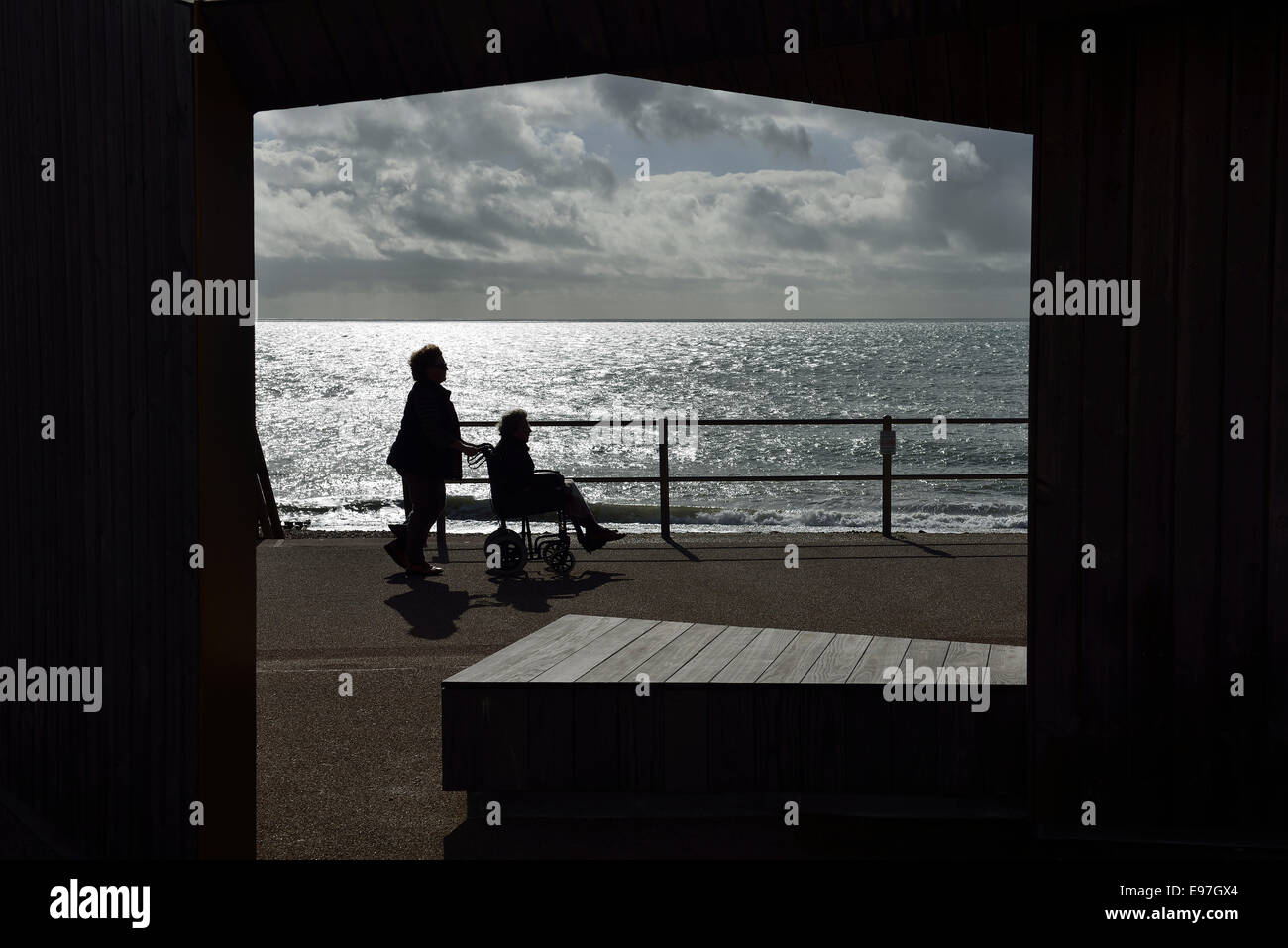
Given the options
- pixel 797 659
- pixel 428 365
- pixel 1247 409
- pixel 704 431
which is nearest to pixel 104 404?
pixel 797 659

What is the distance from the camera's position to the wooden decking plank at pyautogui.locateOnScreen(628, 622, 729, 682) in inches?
170

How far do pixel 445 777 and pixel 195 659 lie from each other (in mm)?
904

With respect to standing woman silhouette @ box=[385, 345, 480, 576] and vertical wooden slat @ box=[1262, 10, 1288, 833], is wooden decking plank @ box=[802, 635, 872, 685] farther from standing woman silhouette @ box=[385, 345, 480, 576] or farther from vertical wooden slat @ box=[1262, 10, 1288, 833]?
standing woman silhouette @ box=[385, 345, 480, 576]

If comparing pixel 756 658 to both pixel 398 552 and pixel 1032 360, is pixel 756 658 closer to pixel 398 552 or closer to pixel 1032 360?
pixel 1032 360

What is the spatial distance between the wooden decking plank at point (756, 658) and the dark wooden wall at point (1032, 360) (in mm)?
884

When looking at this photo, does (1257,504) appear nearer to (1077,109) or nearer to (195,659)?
(1077,109)

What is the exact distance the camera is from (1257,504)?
375 cm

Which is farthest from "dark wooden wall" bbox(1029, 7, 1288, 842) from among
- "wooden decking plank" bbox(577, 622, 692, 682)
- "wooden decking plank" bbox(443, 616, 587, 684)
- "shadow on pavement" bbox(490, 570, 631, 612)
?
"shadow on pavement" bbox(490, 570, 631, 612)

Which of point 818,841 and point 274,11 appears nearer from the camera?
point 274,11

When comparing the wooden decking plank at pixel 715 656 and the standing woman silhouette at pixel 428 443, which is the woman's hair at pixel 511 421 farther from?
the wooden decking plank at pixel 715 656

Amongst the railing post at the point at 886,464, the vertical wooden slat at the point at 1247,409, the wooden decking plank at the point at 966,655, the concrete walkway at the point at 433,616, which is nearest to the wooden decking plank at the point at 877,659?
the wooden decking plank at the point at 966,655

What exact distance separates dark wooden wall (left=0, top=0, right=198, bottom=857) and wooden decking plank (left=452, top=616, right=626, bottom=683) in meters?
1.01

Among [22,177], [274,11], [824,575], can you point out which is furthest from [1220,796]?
[824,575]
